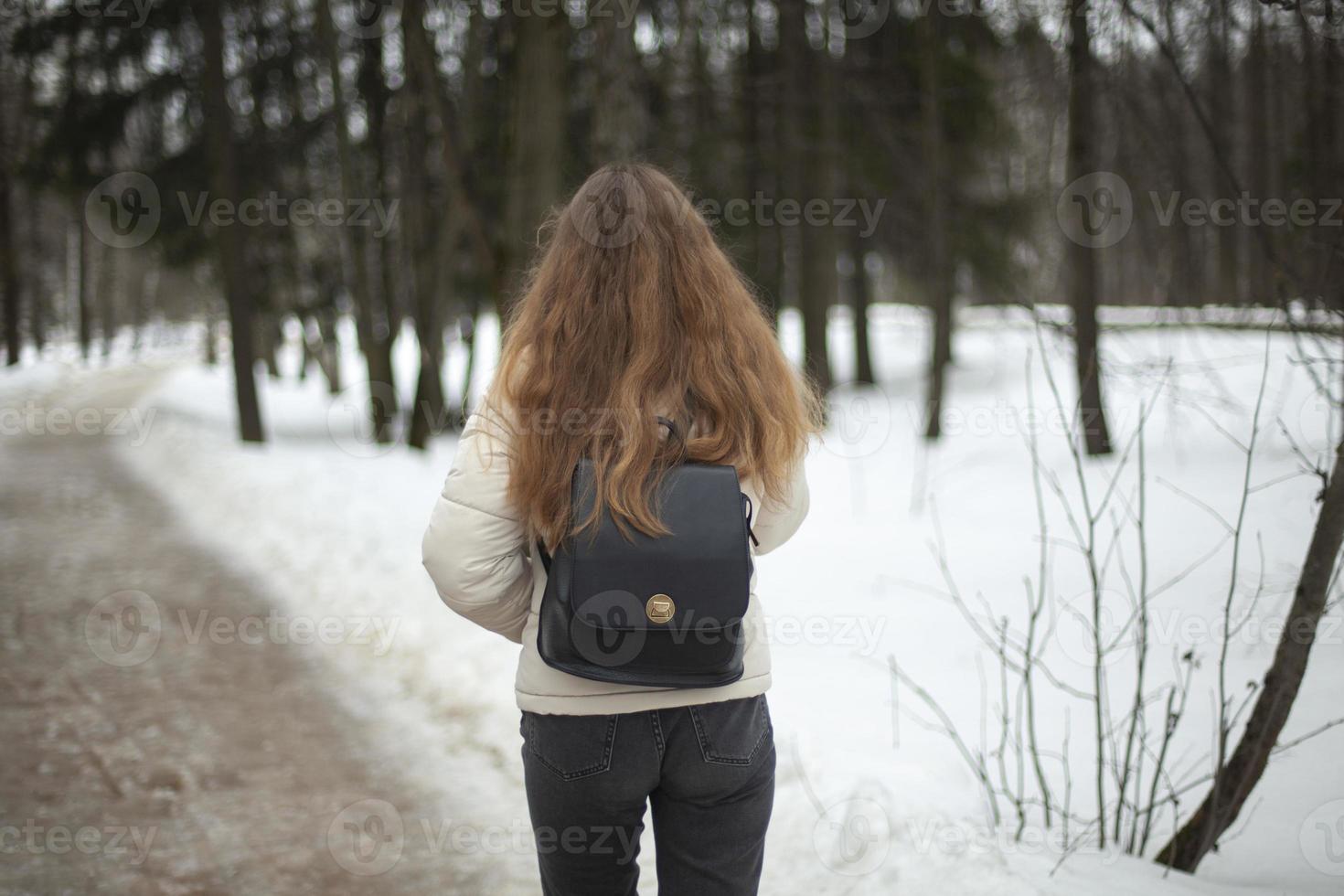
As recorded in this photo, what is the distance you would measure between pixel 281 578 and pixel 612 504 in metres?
5.88

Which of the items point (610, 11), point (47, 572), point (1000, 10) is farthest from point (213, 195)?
point (1000, 10)

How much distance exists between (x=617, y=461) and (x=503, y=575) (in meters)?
0.37

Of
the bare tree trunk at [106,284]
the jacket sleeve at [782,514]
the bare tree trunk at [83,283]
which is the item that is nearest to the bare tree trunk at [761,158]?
the jacket sleeve at [782,514]

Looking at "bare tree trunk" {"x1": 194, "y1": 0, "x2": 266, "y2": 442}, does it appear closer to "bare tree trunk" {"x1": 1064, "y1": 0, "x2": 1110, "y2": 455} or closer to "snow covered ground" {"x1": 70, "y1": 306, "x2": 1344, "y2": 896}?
"snow covered ground" {"x1": 70, "y1": 306, "x2": 1344, "y2": 896}

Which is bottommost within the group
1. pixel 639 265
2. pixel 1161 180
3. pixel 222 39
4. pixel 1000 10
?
pixel 639 265

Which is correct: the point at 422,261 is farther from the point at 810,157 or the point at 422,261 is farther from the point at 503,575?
the point at 503,575

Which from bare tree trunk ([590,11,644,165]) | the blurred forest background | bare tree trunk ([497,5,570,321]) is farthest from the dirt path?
the blurred forest background

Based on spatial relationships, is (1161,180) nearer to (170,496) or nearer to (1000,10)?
(1000,10)

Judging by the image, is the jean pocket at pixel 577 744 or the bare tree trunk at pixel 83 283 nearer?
the jean pocket at pixel 577 744

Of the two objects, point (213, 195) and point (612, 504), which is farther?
point (213, 195)

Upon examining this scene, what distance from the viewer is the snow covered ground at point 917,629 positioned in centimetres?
324

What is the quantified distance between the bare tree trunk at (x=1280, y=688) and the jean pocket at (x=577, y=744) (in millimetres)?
2089

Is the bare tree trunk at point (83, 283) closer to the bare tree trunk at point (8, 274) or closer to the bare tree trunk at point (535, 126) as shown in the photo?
the bare tree trunk at point (8, 274)

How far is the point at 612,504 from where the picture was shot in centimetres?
162
